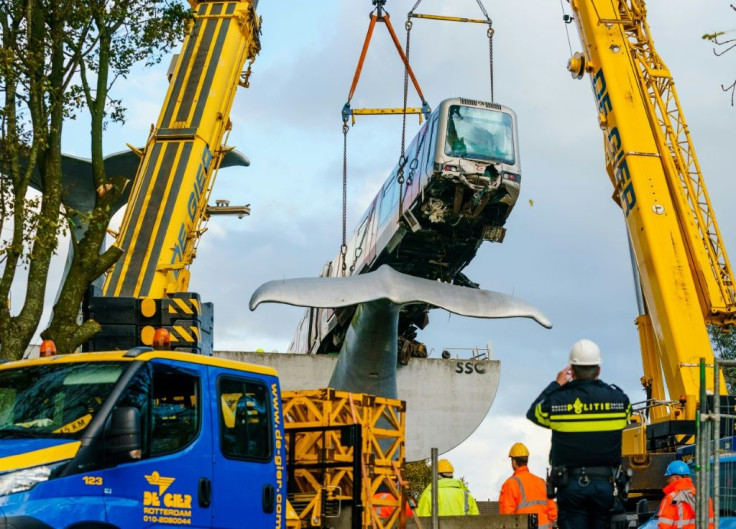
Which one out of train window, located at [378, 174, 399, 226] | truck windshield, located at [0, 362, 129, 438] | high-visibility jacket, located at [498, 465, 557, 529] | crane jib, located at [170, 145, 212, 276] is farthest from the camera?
train window, located at [378, 174, 399, 226]

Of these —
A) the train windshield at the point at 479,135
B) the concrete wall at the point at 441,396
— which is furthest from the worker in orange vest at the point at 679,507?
the concrete wall at the point at 441,396

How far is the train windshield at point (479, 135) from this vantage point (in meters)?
22.3

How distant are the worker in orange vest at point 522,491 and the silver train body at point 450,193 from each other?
10.3 metres

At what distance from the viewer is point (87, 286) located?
16828 mm

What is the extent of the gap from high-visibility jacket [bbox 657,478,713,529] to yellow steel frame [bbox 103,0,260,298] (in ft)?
36.6

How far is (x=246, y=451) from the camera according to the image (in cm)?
1009

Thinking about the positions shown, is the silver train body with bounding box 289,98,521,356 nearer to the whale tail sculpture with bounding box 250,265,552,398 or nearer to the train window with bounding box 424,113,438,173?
the train window with bounding box 424,113,438,173

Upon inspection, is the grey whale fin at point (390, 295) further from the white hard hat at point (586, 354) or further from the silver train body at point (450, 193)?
the white hard hat at point (586, 354)

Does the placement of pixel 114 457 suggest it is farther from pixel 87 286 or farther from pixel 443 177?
pixel 443 177

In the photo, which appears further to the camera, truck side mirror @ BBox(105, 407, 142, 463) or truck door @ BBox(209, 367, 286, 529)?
truck door @ BBox(209, 367, 286, 529)

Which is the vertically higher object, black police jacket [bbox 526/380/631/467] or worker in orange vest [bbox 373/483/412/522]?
worker in orange vest [bbox 373/483/412/522]

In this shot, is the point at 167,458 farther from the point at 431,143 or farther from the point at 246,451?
the point at 431,143

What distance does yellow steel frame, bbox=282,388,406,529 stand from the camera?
1281 cm

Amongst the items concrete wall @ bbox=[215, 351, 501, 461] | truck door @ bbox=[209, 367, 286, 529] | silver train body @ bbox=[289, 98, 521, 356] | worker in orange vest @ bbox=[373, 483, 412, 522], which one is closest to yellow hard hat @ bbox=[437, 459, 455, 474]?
worker in orange vest @ bbox=[373, 483, 412, 522]
